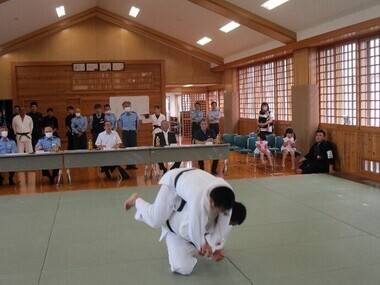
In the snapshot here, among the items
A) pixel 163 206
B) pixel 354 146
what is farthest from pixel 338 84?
pixel 163 206

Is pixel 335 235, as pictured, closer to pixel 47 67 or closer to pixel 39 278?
pixel 39 278

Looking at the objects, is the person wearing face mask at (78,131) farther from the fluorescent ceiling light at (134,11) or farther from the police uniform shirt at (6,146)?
the fluorescent ceiling light at (134,11)

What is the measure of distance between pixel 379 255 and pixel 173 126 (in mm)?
15982

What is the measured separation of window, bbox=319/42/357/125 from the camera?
27.9 feet

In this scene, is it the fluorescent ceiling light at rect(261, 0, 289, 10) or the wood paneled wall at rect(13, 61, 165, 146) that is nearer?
the fluorescent ceiling light at rect(261, 0, 289, 10)

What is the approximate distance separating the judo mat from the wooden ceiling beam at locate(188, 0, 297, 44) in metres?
4.03

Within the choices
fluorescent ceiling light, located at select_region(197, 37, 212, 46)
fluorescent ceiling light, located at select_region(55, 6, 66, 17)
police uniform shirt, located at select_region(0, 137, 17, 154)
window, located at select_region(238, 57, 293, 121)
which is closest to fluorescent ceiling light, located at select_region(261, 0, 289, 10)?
window, located at select_region(238, 57, 293, 121)

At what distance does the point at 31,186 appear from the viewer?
8219 mm

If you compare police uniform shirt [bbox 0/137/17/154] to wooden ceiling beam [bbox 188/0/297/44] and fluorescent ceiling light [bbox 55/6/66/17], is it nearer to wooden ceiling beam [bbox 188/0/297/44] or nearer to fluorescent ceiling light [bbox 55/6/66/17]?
wooden ceiling beam [bbox 188/0/297/44]

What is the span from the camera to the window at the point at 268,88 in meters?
11.3

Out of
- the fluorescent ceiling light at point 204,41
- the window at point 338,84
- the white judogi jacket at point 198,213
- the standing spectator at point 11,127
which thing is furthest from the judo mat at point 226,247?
the fluorescent ceiling light at point 204,41

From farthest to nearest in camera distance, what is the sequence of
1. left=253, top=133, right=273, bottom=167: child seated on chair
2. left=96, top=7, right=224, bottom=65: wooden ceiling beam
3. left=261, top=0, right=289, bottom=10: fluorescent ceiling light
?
left=96, top=7, right=224, bottom=65: wooden ceiling beam → left=253, top=133, right=273, bottom=167: child seated on chair → left=261, top=0, right=289, bottom=10: fluorescent ceiling light

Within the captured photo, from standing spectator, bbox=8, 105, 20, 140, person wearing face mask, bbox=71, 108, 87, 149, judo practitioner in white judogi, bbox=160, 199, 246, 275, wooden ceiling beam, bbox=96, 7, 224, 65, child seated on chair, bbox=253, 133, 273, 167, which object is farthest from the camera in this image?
wooden ceiling beam, bbox=96, 7, 224, 65

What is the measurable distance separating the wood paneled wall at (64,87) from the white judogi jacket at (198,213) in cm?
1130
